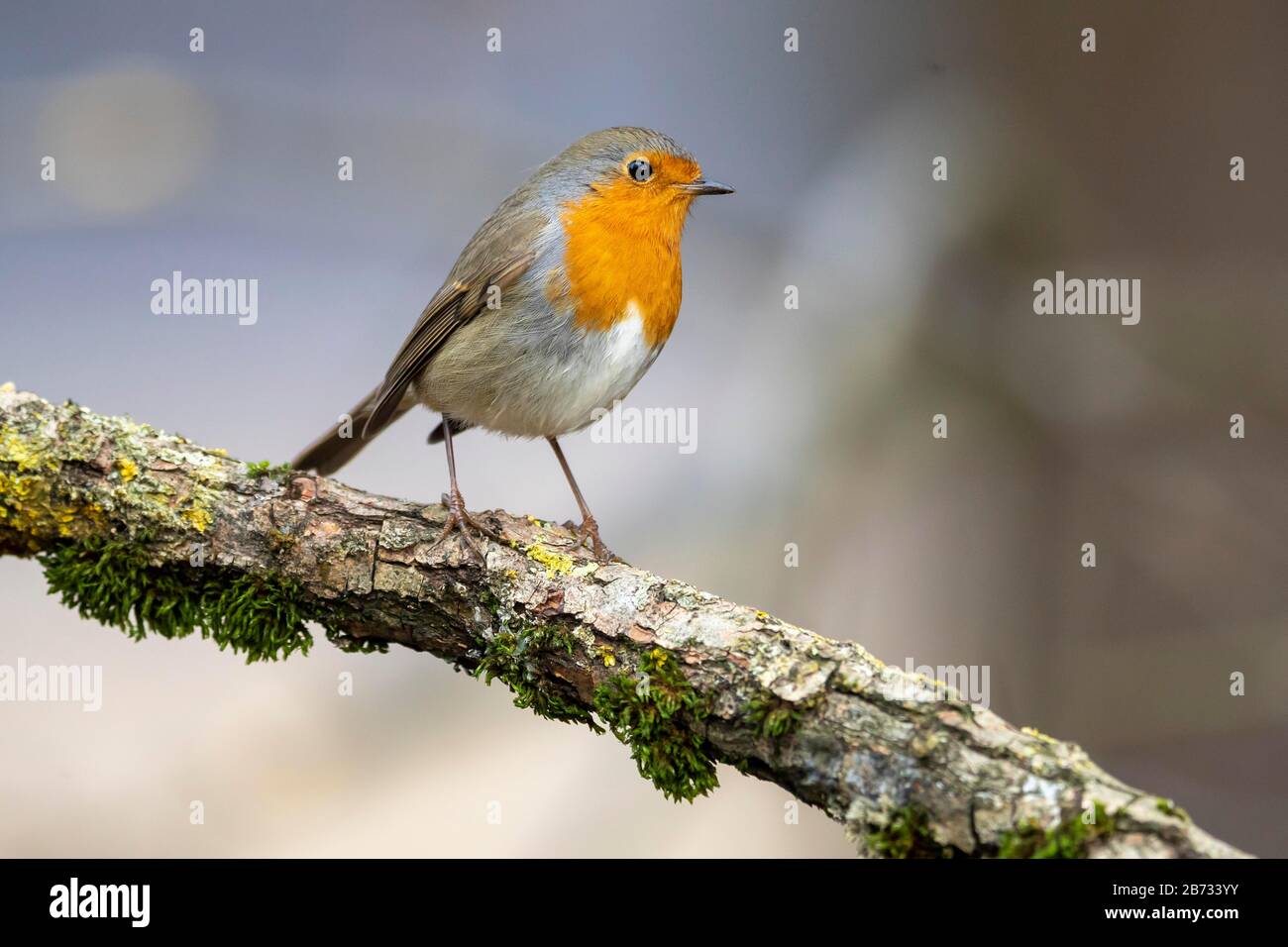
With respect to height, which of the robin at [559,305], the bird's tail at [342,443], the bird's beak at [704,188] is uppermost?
the bird's beak at [704,188]

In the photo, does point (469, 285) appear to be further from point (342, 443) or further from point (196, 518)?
point (196, 518)

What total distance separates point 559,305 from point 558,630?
1.05 metres

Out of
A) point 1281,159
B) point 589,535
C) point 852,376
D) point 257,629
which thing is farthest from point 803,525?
point 257,629

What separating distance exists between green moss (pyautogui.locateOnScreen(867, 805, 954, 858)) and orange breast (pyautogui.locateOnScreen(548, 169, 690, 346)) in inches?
65.6

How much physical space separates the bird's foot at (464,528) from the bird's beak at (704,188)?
126 centimetres

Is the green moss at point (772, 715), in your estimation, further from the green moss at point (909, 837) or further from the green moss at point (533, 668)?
the green moss at point (533, 668)

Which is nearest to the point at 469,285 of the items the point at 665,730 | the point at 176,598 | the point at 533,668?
Answer: the point at 176,598

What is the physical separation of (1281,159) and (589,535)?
3.26 metres

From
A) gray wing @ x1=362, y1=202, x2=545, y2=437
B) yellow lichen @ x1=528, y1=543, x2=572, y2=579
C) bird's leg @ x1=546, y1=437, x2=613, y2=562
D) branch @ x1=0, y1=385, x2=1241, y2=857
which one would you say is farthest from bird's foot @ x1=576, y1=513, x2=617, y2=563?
gray wing @ x1=362, y1=202, x2=545, y2=437

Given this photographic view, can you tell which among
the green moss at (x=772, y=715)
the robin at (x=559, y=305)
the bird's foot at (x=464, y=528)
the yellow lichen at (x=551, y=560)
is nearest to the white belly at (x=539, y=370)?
the robin at (x=559, y=305)

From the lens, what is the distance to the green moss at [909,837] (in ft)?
5.76

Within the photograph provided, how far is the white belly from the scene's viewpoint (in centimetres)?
298

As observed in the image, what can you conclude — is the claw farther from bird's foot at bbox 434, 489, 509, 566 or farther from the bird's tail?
the bird's tail

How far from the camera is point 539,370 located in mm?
2982
